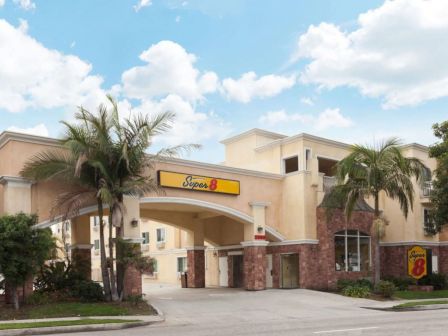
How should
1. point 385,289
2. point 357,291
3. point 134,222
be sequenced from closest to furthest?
point 134,222
point 385,289
point 357,291

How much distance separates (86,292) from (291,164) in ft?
51.1

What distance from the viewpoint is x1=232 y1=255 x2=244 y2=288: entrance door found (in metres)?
34.2

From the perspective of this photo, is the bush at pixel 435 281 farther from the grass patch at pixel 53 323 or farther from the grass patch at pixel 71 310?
the grass patch at pixel 53 323

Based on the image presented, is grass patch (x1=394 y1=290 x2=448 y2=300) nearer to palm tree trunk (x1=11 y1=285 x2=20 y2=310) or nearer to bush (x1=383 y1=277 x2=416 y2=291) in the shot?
bush (x1=383 y1=277 x2=416 y2=291)

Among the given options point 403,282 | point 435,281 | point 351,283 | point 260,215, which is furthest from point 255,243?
point 435,281

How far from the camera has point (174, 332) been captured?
1465cm

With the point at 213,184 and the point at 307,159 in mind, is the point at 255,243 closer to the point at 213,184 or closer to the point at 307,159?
the point at 213,184

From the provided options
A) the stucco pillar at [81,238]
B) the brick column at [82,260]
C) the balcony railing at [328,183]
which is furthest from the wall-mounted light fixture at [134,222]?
the balcony railing at [328,183]

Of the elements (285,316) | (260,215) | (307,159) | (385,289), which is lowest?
(385,289)

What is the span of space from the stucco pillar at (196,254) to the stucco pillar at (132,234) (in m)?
9.74

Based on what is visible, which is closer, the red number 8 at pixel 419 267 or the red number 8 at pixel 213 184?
the red number 8 at pixel 213 184

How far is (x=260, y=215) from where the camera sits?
97.2 feet

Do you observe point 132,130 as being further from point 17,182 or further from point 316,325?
point 316,325

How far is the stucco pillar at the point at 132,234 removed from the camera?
77.2 feet
